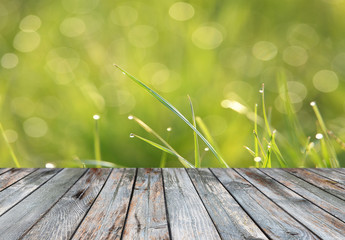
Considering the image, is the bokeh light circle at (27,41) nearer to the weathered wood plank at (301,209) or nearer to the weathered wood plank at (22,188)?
the weathered wood plank at (22,188)

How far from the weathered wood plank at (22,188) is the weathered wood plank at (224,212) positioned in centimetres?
48

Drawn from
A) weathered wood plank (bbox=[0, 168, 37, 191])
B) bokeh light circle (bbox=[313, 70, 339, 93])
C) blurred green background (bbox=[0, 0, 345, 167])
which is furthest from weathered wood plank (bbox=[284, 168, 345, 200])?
bokeh light circle (bbox=[313, 70, 339, 93])

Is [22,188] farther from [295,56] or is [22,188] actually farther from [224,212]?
[295,56]

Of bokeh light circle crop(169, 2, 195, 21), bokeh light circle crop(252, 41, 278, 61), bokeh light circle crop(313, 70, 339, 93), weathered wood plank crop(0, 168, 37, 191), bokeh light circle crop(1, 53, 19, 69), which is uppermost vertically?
bokeh light circle crop(169, 2, 195, 21)

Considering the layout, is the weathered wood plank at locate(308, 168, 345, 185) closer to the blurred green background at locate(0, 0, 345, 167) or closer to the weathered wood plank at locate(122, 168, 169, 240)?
the blurred green background at locate(0, 0, 345, 167)

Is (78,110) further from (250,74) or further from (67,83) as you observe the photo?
(250,74)

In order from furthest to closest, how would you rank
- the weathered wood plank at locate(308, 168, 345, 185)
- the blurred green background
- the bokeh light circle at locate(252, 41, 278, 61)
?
the bokeh light circle at locate(252, 41, 278, 61) → the blurred green background → the weathered wood plank at locate(308, 168, 345, 185)

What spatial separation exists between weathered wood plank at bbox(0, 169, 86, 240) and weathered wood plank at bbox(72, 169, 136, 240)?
11 centimetres

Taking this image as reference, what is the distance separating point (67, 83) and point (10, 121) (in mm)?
431

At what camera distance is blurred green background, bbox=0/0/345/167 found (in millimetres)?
1779

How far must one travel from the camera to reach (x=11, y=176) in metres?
1.20

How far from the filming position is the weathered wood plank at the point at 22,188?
912mm

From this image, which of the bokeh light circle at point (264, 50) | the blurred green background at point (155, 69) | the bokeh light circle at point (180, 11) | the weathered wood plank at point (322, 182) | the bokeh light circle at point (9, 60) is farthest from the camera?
the bokeh light circle at point (264, 50)

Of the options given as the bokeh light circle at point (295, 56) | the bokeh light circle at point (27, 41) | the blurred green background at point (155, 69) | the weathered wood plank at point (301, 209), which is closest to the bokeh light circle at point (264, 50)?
the blurred green background at point (155, 69)
